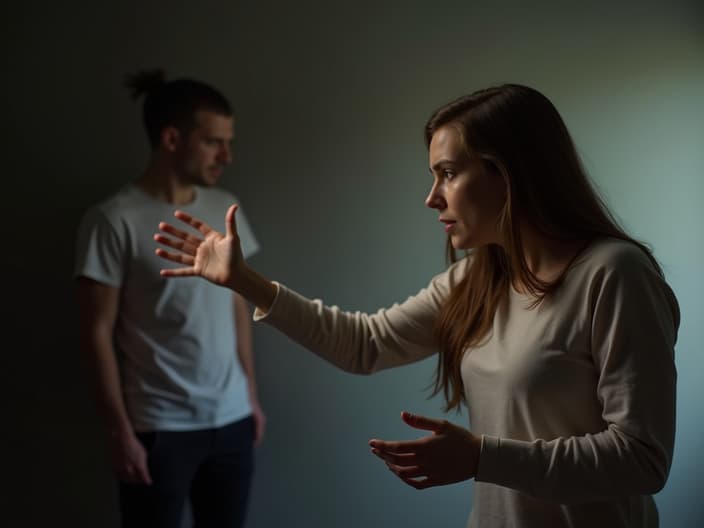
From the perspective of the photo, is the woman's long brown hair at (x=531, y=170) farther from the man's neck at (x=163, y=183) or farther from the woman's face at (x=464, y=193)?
the man's neck at (x=163, y=183)

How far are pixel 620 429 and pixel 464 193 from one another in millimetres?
430

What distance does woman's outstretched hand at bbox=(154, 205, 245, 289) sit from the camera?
1.28 metres

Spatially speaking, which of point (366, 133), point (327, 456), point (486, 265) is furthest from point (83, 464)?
point (486, 265)

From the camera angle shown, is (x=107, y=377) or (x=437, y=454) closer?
(x=437, y=454)

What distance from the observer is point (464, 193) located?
1133 mm

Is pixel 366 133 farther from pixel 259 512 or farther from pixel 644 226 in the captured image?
pixel 259 512

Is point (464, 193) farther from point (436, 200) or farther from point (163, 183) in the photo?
point (163, 183)

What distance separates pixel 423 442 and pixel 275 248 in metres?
1.21

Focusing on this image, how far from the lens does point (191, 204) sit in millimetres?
1914

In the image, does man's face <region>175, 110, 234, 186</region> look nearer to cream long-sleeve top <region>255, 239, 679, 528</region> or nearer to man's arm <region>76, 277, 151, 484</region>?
man's arm <region>76, 277, 151, 484</region>

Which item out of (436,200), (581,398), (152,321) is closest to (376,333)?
(436,200)

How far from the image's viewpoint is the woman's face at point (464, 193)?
1.12 meters

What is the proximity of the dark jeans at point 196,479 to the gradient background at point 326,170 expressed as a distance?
0.23m

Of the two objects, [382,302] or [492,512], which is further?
[382,302]
